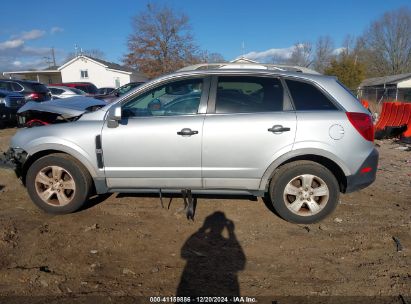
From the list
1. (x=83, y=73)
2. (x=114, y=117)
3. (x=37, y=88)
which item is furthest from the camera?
(x=83, y=73)

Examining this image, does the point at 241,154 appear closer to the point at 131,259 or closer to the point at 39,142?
the point at 131,259

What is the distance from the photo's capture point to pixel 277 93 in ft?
13.3

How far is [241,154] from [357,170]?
1385mm

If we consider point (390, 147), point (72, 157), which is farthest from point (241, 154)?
point (390, 147)

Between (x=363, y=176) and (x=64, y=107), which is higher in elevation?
(x=64, y=107)

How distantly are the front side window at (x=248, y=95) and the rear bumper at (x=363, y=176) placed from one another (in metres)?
1.17

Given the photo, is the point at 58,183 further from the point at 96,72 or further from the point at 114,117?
the point at 96,72

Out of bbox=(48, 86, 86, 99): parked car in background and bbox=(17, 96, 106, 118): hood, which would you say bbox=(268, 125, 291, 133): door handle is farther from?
bbox=(48, 86, 86, 99): parked car in background

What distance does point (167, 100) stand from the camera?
4.19 meters

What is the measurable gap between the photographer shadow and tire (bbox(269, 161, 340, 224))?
0.71 metres

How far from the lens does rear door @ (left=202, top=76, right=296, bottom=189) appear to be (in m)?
3.93

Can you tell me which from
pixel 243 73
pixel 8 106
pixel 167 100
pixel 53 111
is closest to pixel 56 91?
pixel 8 106

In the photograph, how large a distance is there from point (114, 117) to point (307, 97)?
7.45 ft

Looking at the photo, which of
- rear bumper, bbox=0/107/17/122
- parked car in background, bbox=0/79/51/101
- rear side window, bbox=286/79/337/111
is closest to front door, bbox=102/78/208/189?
rear side window, bbox=286/79/337/111
